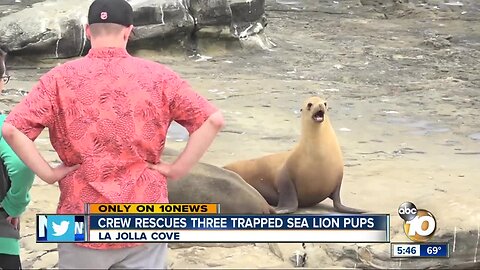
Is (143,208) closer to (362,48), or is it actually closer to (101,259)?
(101,259)

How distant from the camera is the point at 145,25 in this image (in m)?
11.1

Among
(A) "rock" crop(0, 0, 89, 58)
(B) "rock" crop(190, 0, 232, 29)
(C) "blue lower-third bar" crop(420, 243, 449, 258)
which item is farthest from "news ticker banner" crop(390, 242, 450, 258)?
(B) "rock" crop(190, 0, 232, 29)

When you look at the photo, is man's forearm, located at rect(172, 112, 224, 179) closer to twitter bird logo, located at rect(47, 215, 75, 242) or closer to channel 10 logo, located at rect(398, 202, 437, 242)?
twitter bird logo, located at rect(47, 215, 75, 242)

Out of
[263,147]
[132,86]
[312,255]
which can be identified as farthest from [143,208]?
[263,147]

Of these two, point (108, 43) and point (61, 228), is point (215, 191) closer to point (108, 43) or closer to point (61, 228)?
point (61, 228)

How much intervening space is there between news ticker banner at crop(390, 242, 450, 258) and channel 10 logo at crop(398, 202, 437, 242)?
37 mm

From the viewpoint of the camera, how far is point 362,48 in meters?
12.4

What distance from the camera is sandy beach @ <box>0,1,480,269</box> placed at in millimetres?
3956

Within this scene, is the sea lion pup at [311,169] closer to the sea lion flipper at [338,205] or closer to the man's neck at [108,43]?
the sea lion flipper at [338,205]

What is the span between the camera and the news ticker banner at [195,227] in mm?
2373

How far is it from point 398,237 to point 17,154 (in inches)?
83.3

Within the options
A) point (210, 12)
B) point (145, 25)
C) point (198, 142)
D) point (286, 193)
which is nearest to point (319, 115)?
point (286, 193)

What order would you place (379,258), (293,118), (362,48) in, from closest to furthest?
(379,258)
(293,118)
(362,48)

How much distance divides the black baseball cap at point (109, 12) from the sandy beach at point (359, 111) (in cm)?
161
